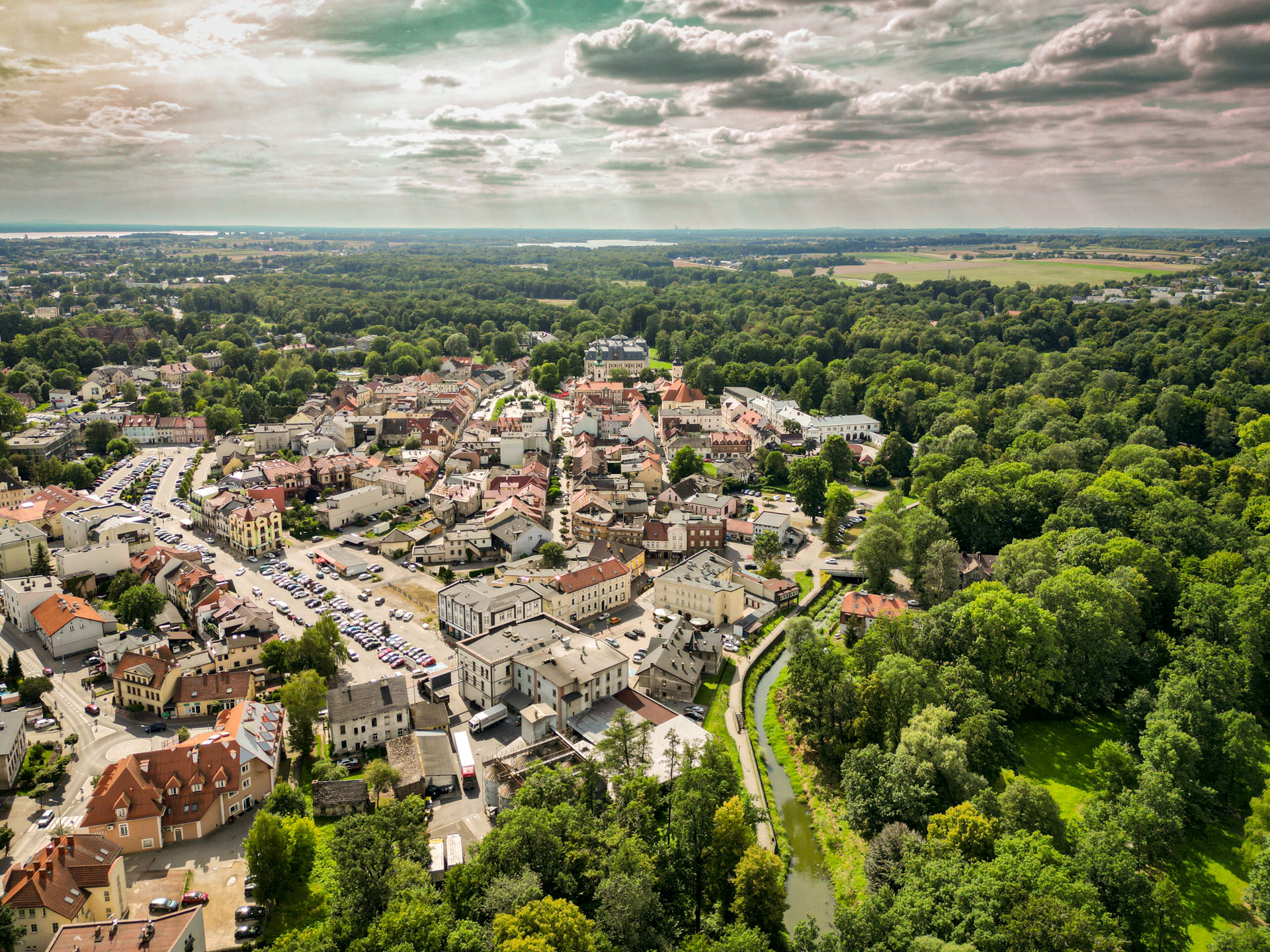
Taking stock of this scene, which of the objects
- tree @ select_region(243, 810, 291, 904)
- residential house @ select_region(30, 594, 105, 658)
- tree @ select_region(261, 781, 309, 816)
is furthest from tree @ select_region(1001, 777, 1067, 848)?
residential house @ select_region(30, 594, 105, 658)

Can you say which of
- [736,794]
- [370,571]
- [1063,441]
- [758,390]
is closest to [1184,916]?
[736,794]

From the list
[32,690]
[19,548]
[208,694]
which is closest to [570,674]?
[208,694]

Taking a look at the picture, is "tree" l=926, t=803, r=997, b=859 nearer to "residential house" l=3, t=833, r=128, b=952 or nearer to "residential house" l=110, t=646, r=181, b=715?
"residential house" l=3, t=833, r=128, b=952

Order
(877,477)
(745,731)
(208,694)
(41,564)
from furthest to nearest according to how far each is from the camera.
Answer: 1. (877,477)
2. (41,564)
3. (745,731)
4. (208,694)

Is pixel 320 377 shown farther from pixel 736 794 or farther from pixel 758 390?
pixel 736 794

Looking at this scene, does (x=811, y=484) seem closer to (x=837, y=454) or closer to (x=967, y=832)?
(x=837, y=454)

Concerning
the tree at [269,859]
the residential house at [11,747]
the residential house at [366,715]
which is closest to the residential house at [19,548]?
the residential house at [11,747]
